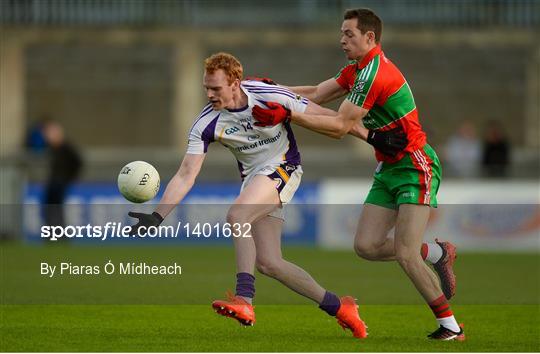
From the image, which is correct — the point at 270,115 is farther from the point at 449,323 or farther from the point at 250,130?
the point at 449,323

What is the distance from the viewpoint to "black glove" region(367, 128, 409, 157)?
9.57 meters

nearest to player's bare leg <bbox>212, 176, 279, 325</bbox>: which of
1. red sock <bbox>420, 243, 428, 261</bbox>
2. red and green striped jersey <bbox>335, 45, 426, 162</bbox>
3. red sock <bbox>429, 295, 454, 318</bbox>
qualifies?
red and green striped jersey <bbox>335, 45, 426, 162</bbox>

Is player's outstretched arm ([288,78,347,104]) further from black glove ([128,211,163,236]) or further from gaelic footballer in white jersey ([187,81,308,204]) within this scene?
black glove ([128,211,163,236])

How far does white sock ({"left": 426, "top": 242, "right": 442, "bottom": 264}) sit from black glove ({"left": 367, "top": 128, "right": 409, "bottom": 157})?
915 mm

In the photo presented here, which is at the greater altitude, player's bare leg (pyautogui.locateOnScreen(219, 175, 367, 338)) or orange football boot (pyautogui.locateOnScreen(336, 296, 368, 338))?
player's bare leg (pyautogui.locateOnScreen(219, 175, 367, 338))

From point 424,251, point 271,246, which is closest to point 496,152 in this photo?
point 424,251

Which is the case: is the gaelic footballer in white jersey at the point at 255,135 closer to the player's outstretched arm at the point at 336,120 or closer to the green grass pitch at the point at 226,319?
the player's outstretched arm at the point at 336,120

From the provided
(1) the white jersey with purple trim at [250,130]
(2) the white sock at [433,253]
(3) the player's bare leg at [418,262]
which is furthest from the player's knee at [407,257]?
(1) the white jersey with purple trim at [250,130]

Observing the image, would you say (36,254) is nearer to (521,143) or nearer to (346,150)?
(346,150)

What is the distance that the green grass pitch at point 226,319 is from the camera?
9477 millimetres

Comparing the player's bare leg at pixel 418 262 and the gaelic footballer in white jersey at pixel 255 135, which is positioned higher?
the gaelic footballer in white jersey at pixel 255 135

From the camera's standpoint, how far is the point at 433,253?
33.1 ft

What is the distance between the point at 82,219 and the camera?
21.4 m

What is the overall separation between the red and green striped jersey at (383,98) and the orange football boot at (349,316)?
1.12 metres
